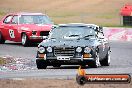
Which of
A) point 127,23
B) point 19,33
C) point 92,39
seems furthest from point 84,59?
point 127,23

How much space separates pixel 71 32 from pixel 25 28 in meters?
10.3

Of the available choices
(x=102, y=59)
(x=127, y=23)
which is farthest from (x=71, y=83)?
(x=127, y=23)

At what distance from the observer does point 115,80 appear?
11.2 meters

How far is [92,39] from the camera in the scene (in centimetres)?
1983

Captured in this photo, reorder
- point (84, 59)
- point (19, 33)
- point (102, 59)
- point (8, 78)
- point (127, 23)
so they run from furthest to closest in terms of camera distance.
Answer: point (127, 23)
point (19, 33)
point (102, 59)
point (84, 59)
point (8, 78)

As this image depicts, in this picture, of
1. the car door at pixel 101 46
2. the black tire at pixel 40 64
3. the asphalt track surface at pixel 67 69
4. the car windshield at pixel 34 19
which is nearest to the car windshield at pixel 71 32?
the car door at pixel 101 46

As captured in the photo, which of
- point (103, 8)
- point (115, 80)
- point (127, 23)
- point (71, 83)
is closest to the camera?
point (115, 80)

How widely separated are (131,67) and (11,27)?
12.5 metres

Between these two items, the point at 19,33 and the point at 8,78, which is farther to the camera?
the point at 19,33

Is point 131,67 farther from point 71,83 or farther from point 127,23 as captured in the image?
point 127,23

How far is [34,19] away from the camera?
30922 mm

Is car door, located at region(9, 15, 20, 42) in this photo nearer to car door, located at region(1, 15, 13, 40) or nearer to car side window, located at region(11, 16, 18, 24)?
car side window, located at region(11, 16, 18, 24)

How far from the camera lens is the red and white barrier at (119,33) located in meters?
36.1

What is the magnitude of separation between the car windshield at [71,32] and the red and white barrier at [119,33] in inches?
618
